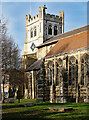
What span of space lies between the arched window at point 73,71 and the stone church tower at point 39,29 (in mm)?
18909

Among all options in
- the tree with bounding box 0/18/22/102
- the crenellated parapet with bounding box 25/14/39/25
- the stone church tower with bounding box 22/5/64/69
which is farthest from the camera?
the crenellated parapet with bounding box 25/14/39/25

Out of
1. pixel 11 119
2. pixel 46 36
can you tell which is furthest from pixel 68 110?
pixel 46 36

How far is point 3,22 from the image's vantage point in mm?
21984

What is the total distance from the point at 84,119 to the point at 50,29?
4164cm

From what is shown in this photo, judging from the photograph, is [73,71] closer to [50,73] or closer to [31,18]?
[50,73]

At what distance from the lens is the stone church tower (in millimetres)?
48781

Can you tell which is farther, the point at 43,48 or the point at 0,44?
the point at 43,48

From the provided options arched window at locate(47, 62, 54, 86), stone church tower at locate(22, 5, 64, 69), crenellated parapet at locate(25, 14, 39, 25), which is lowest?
arched window at locate(47, 62, 54, 86)

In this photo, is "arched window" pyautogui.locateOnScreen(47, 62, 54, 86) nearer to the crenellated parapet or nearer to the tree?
the tree

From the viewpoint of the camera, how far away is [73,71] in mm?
27922

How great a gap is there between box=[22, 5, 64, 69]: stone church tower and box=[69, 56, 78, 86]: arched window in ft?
62.0

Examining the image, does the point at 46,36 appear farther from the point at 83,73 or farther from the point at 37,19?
the point at 83,73

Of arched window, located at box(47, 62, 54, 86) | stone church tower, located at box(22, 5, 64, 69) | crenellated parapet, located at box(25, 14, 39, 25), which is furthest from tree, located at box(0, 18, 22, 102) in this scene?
crenellated parapet, located at box(25, 14, 39, 25)

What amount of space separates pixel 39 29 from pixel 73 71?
2390cm
